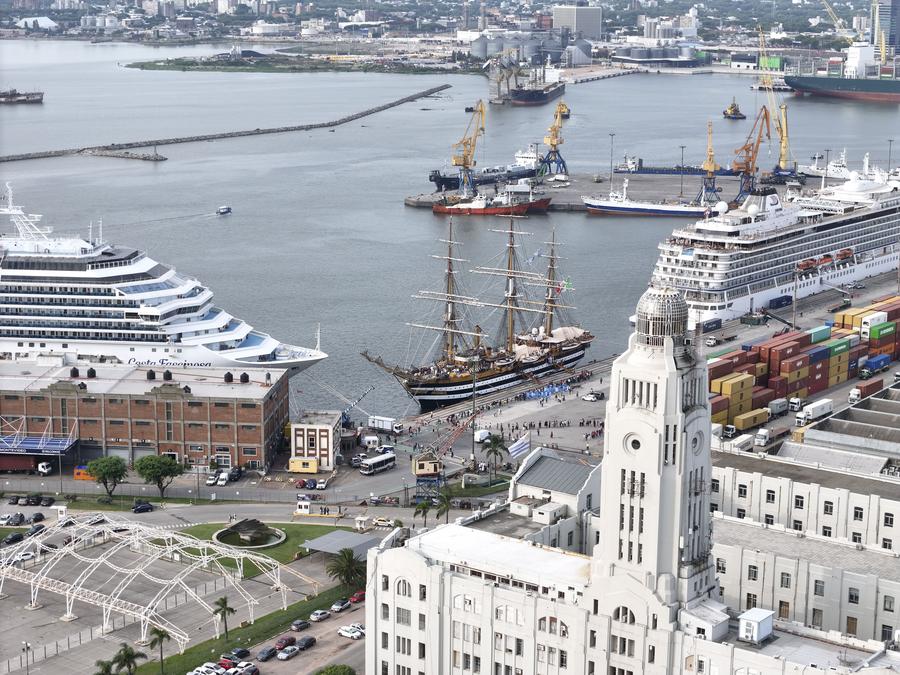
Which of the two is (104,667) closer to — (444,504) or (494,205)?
(444,504)

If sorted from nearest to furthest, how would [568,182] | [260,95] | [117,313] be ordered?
[117,313], [568,182], [260,95]

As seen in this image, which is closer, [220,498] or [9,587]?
[9,587]

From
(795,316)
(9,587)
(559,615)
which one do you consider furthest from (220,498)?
(795,316)

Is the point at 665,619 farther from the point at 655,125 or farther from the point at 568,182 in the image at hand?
the point at 655,125

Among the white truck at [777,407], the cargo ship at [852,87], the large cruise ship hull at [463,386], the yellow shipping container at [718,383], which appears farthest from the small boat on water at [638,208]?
the cargo ship at [852,87]

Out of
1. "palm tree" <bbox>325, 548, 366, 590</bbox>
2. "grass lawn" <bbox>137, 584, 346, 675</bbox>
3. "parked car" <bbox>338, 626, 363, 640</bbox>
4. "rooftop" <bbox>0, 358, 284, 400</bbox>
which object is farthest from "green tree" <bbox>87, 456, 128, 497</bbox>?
"parked car" <bbox>338, 626, 363, 640</bbox>

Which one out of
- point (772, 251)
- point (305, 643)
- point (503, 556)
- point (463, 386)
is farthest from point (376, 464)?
point (772, 251)

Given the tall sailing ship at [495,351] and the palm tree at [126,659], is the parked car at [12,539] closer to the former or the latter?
the palm tree at [126,659]
